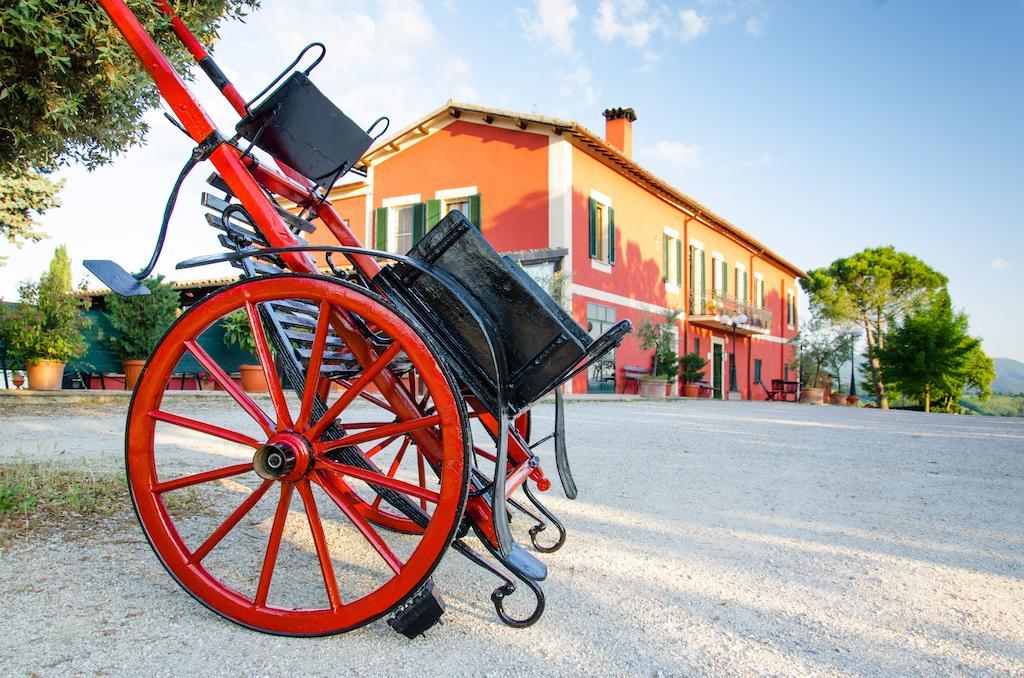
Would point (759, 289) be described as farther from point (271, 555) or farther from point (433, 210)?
point (271, 555)

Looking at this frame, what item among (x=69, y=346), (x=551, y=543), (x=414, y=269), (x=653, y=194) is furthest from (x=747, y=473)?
(x=653, y=194)

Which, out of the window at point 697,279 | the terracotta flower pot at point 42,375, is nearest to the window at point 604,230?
the window at point 697,279

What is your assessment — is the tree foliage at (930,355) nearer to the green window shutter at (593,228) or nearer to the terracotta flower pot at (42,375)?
the green window shutter at (593,228)

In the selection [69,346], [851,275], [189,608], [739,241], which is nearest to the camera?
[189,608]

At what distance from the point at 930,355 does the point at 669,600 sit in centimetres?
2794

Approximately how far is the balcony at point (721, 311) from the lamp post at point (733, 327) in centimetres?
14

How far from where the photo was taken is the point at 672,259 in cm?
2020

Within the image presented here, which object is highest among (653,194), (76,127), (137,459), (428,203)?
(653,194)

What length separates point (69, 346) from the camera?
10.7 m

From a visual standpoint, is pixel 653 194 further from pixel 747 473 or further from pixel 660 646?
pixel 660 646

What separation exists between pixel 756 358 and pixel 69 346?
951 inches

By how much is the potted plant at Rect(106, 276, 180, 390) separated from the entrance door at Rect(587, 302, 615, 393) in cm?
919

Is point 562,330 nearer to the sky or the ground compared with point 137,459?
nearer to the sky

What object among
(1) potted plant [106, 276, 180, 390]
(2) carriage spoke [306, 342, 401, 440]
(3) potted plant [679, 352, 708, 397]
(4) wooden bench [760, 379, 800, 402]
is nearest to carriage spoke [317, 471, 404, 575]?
(2) carriage spoke [306, 342, 401, 440]
